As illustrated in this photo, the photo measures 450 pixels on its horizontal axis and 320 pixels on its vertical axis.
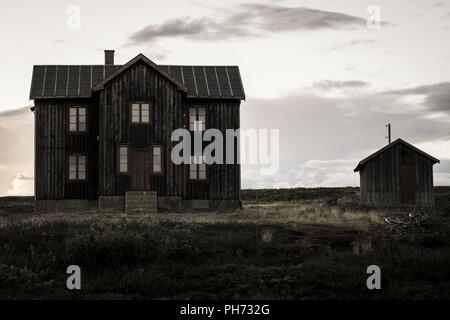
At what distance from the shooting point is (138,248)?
17297mm

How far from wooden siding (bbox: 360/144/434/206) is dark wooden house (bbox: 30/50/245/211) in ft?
28.1

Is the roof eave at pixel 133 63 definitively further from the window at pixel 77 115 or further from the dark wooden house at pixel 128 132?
the window at pixel 77 115

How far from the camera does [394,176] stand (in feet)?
124

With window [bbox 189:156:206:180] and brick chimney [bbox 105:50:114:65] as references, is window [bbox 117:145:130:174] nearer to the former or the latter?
window [bbox 189:156:206:180]

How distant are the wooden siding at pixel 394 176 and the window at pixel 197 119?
1046cm

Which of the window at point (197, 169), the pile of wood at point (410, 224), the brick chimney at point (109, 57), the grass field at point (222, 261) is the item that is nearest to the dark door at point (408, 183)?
Answer: the pile of wood at point (410, 224)

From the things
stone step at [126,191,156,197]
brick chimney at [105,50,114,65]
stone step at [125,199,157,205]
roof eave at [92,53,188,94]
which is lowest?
stone step at [125,199,157,205]

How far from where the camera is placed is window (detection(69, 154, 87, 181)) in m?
36.4

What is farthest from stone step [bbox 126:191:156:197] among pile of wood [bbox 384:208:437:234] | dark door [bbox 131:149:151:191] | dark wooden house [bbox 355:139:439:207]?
pile of wood [bbox 384:208:437:234]

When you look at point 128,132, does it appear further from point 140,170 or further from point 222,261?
point 222,261

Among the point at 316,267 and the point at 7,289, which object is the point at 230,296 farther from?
the point at 7,289

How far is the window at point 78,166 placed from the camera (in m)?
36.4
